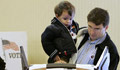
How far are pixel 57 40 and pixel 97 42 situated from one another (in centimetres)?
29

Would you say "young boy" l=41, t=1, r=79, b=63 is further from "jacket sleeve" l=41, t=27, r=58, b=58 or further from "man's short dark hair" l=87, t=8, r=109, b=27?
"man's short dark hair" l=87, t=8, r=109, b=27

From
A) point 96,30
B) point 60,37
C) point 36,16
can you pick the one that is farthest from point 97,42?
point 36,16

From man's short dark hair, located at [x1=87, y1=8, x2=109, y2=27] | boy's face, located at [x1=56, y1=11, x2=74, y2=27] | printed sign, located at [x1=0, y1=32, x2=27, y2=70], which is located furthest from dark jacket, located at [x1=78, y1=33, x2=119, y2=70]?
printed sign, located at [x1=0, y1=32, x2=27, y2=70]

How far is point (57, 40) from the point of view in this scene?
1.27m

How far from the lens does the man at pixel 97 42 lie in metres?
1.08

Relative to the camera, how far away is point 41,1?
6.58ft

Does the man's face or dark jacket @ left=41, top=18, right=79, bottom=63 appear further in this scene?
dark jacket @ left=41, top=18, right=79, bottom=63

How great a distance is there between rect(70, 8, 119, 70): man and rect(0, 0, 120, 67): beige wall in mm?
877

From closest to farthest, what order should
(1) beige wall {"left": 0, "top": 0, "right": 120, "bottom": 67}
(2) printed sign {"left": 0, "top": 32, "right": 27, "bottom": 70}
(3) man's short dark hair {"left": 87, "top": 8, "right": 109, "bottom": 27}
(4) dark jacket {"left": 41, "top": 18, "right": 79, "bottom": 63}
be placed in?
(3) man's short dark hair {"left": 87, "top": 8, "right": 109, "bottom": 27} < (4) dark jacket {"left": 41, "top": 18, "right": 79, "bottom": 63} < (2) printed sign {"left": 0, "top": 32, "right": 27, "bottom": 70} < (1) beige wall {"left": 0, "top": 0, "right": 120, "bottom": 67}

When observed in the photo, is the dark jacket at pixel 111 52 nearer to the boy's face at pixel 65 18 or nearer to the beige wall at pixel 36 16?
the boy's face at pixel 65 18

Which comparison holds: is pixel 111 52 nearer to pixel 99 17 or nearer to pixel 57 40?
pixel 99 17

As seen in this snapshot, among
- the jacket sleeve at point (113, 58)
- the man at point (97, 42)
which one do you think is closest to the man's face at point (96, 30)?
the man at point (97, 42)

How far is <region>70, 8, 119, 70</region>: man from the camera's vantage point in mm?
1080

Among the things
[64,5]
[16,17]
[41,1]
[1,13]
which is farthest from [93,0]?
[1,13]
